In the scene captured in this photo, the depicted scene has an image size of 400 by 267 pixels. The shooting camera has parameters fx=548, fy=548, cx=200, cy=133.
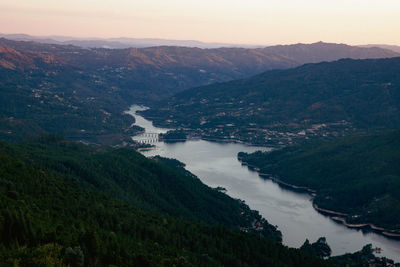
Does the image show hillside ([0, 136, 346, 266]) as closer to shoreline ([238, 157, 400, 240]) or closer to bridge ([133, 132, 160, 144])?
shoreline ([238, 157, 400, 240])

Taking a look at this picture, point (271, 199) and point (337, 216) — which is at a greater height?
point (337, 216)

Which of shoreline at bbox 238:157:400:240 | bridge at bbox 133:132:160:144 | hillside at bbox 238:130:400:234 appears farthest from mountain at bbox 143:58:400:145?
shoreline at bbox 238:157:400:240

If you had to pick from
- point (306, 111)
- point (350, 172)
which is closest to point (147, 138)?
point (306, 111)

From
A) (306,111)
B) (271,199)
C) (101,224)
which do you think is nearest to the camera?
(101,224)

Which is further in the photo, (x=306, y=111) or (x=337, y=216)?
(x=306, y=111)

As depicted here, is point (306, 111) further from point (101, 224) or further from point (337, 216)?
point (101, 224)

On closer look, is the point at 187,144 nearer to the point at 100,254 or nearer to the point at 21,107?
the point at 21,107

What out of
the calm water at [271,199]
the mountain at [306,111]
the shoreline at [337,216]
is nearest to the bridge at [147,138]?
the calm water at [271,199]
